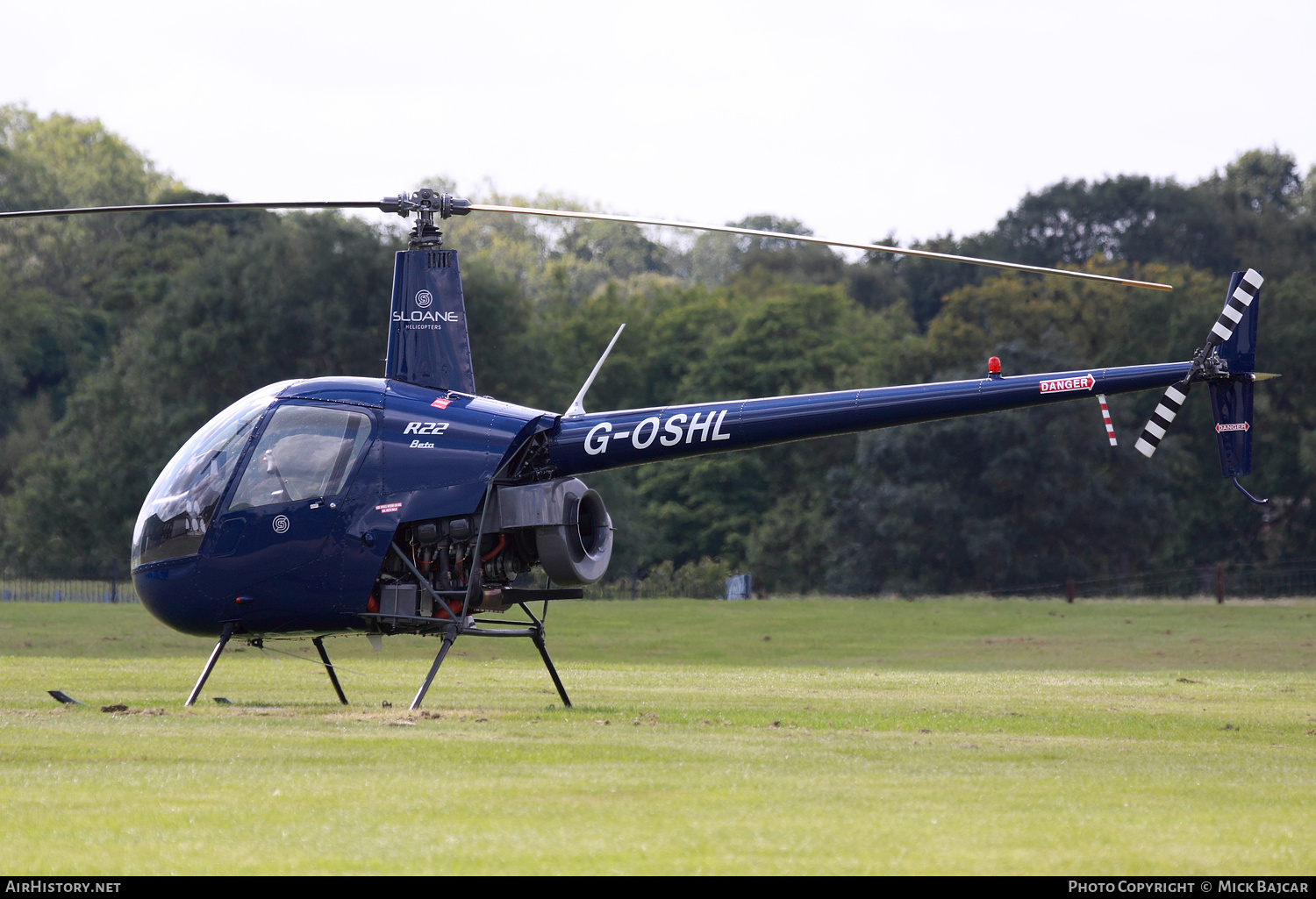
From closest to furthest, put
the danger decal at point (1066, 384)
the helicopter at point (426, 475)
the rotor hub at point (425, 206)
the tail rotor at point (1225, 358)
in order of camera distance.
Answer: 1. the helicopter at point (426, 475)
2. the danger decal at point (1066, 384)
3. the tail rotor at point (1225, 358)
4. the rotor hub at point (425, 206)

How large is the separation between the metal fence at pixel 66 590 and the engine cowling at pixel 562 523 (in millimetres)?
35751

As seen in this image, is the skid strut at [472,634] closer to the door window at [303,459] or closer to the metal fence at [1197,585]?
the door window at [303,459]

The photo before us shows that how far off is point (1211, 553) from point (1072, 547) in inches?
317

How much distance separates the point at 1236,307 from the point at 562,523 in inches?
272

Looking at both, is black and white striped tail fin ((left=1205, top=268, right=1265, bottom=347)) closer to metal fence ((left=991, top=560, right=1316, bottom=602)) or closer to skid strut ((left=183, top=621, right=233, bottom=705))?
skid strut ((left=183, top=621, right=233, bottom=705))

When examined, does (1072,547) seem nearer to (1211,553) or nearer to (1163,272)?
(1211,553)

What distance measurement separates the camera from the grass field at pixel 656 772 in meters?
7.70

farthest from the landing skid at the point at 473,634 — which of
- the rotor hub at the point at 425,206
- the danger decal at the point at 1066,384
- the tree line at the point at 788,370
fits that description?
the tree line at the point at 788,370

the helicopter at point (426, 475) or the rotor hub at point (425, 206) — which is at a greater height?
the rotor hub at point (425, 206)

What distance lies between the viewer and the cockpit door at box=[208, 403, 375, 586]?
14.9 metres

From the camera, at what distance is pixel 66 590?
52.5 metres

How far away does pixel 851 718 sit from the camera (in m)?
14.4

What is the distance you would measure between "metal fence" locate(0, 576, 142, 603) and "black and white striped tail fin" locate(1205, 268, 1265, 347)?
39365mm

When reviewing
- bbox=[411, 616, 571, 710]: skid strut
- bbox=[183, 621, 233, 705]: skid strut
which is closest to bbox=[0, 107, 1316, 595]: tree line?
bbox=[411, 616, 571, 710]: skid strut
